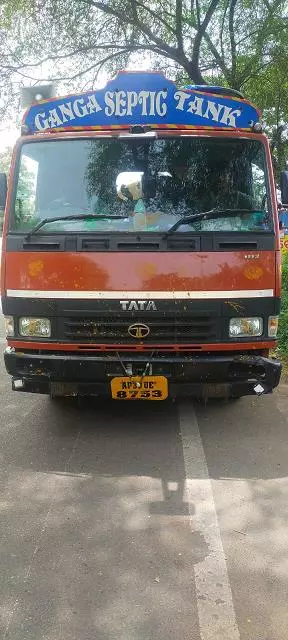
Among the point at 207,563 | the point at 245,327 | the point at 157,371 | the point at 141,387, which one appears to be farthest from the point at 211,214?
the point at 207,563

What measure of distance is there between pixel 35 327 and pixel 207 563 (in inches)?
83.7

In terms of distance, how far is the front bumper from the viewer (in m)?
4.08

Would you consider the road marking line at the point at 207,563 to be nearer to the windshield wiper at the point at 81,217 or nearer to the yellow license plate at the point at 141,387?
the yellow license plate at the point at 141,387

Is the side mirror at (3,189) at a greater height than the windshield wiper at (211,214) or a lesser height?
greater

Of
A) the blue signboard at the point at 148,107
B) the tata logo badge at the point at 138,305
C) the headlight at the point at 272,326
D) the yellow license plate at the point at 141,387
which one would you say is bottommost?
the yellow license plate at the point at 141,387

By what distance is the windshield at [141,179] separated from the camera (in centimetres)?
422

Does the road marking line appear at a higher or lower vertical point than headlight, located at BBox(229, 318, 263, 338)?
lower

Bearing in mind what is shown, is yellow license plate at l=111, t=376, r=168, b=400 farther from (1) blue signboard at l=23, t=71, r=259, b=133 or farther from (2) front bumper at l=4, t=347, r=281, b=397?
(1) blue signboard at l=23, t=71, r=259, b=133

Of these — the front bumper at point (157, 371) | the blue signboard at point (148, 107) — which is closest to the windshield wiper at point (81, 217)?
the blue signboard at point (148, 107)

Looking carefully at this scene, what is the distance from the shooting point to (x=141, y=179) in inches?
169

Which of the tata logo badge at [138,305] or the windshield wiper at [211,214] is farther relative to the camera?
the windshield wiper at [211,214]

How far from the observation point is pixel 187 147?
4.34 metres

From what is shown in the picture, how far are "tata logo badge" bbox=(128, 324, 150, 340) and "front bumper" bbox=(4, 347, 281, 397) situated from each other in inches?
6.4

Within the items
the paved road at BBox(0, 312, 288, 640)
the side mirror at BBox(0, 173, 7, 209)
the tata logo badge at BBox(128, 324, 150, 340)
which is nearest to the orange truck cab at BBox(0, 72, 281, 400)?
the tata logo badge at BBox(128, 324, 150, 340)
